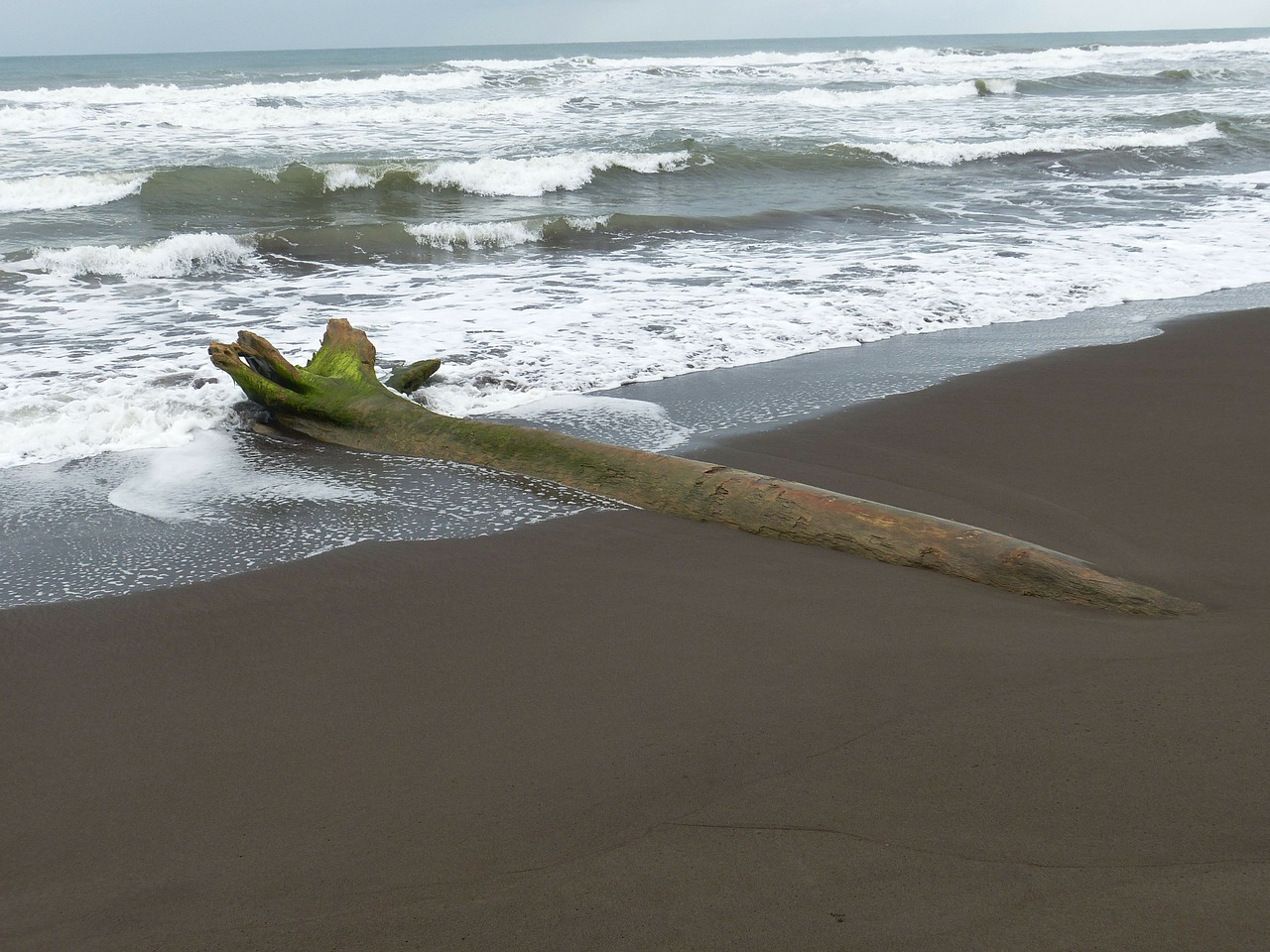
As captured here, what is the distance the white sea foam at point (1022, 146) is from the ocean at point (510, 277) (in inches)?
4.7

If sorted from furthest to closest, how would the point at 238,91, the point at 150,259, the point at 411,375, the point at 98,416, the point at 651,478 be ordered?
the point at 238,91 < the point at 150,259 < the point at 411,375 < the point at 98,416 < the point at 651,478

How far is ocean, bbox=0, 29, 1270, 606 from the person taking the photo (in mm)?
4570

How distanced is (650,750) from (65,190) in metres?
15.9

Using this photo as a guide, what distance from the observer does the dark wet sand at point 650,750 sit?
200 centimetres

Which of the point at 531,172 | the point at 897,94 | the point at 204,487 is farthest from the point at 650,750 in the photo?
the point at 897,94

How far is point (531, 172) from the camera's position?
16594 mm

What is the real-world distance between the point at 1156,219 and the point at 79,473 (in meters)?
11.9

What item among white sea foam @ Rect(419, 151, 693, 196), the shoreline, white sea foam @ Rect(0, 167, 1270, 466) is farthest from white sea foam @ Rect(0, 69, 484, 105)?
the shoreline

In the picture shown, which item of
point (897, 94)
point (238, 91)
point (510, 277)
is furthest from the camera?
point (238, 91)

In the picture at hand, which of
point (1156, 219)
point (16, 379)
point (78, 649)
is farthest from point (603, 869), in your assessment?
point (1156, 219)

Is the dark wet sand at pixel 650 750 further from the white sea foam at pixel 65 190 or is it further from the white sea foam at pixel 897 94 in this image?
the white sea foam at pixel 897 94

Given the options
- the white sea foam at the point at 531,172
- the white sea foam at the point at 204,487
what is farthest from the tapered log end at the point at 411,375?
the white sea foam at the point at 531,172

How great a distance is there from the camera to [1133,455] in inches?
185

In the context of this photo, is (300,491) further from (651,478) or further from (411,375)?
(651,478)
